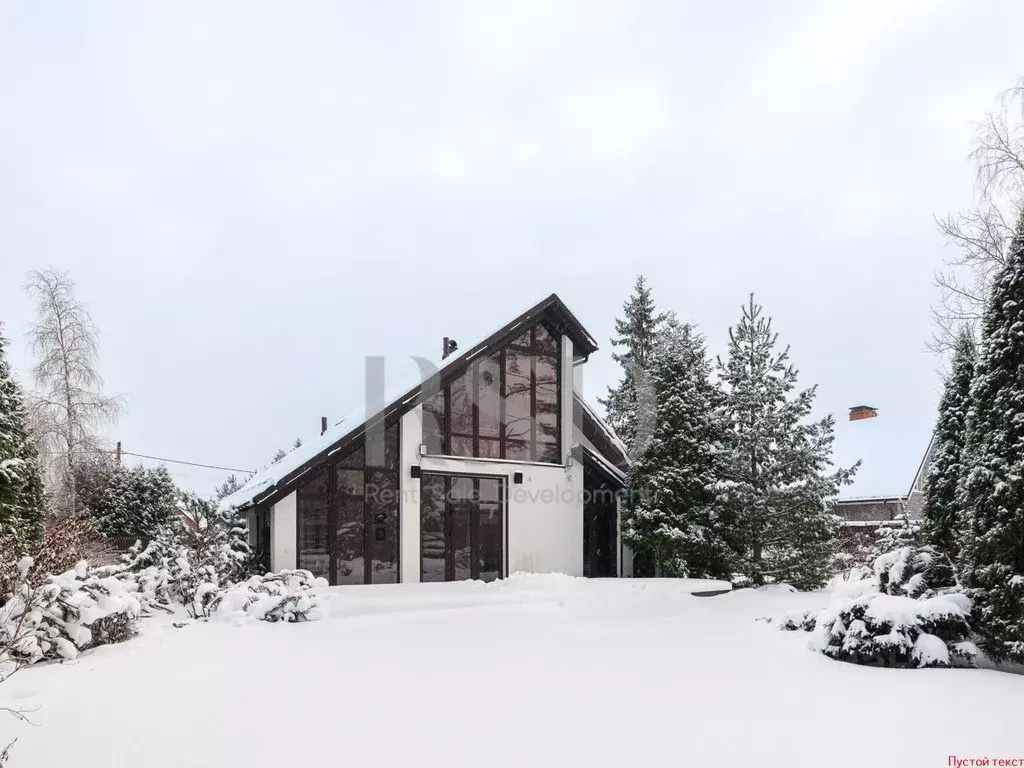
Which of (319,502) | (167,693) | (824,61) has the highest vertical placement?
(824,61)

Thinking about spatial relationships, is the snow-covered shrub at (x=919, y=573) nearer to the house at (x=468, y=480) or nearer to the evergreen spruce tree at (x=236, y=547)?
the house at (x=468, y=480)

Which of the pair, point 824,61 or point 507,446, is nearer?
point 824,61

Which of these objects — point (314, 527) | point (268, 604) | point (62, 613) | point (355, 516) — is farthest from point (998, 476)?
point (314, 527)

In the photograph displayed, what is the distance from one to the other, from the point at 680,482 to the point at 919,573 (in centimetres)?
839

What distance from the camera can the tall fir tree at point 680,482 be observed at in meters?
→ 15.9

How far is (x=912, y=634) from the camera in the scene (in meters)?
6.61

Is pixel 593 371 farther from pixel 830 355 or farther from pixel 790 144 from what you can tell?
pixel 790 144

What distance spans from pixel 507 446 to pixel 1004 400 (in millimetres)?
11061

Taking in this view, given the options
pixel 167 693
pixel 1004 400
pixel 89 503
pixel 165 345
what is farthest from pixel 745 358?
pixel 165 345

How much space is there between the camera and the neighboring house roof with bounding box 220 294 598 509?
44.7 feet

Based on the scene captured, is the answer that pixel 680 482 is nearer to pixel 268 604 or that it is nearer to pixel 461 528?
pixel 461 528

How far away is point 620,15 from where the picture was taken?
10.3 metres

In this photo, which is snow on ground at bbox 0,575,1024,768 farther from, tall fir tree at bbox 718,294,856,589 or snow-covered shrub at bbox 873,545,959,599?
tall fir tree at bbox 718,294,856,589

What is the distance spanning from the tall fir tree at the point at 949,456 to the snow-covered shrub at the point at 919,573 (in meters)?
0.19
